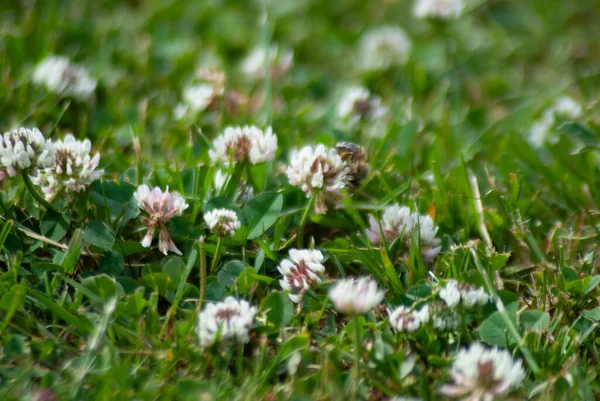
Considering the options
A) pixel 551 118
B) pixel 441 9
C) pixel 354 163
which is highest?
pixel 441 9

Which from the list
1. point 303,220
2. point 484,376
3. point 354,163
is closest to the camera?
point 484,376

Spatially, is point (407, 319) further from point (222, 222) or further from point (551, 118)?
point (551, 118)

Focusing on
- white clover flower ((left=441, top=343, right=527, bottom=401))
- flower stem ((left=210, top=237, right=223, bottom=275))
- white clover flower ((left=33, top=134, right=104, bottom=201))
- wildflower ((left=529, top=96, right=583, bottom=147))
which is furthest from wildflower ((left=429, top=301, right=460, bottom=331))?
wildflower ((left=529, top=96, right=583, bottom=147))

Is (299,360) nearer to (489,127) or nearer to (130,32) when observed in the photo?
(489,127)

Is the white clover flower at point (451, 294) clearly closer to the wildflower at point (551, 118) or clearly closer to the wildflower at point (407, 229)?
the wildflower at point (407, 229)

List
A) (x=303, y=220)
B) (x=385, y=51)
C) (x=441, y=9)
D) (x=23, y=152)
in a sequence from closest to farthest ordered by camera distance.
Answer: (x=23, y=152) → (x=303, y=220) → (x=441, y=9) → (x=385, y=51)

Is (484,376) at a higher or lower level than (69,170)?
lower

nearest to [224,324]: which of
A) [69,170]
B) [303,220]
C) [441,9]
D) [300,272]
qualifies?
[300,272]
